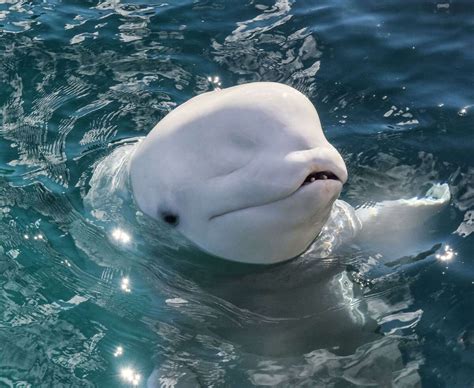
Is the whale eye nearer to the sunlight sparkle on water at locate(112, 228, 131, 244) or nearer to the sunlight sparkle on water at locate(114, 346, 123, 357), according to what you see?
the sunlight sparkle on water at locate(112, 228, 131, 244)

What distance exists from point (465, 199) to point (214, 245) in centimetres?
270

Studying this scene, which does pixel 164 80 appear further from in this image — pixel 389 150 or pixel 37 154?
pixel 389 150

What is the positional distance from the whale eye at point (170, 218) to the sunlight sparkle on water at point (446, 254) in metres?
2.29

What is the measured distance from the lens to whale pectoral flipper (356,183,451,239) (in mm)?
7434

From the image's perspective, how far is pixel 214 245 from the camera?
6559 millimetres

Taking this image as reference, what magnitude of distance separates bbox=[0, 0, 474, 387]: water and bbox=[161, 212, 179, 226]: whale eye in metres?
0.19

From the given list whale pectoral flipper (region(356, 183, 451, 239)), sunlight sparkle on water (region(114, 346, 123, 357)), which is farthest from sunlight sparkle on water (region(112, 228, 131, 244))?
whale pectoral flipper (region(356, 183, 451, 239))

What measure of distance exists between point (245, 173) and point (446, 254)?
2198mm

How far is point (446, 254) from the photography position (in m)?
7.11

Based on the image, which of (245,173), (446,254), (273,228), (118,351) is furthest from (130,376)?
(446,254)

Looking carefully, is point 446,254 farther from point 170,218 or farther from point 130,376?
point 130,376

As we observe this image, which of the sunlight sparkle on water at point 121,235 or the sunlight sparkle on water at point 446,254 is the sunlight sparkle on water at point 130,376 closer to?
the sunlight sparkle on water at point 121,235

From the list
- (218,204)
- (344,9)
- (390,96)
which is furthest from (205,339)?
(344,9)

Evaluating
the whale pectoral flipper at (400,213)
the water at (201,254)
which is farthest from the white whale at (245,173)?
the whale pectoral flipper at (400,213)
